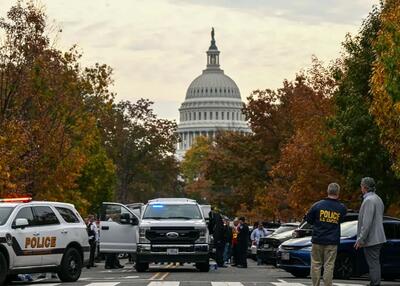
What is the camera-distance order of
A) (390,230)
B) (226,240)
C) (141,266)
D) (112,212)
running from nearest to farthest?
(390,230) → (141,266) → (112,212) → (226,240)

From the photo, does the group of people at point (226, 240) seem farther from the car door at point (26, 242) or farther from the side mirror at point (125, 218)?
the car door at point (26, 242)

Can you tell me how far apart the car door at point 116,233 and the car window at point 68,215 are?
6257 millimetres

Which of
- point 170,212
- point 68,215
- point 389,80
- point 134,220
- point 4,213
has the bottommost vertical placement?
point 4,213

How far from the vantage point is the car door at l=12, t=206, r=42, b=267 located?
21969 millimetres

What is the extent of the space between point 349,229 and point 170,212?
5.64 m

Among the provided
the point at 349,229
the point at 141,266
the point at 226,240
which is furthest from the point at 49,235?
the point at 226,240

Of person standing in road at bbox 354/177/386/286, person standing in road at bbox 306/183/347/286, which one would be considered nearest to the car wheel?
person standing in road at bbox 354/177/386/286

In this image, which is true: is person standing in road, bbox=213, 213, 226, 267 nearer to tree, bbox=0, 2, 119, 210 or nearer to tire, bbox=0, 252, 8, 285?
tree, bbox=0, 2, 119, 210

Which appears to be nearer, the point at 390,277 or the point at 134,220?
the point at 390,277

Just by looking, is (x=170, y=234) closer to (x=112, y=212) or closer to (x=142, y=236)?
(x=142, y=236)

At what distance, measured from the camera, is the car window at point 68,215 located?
79.2 feet

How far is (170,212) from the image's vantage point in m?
29.9

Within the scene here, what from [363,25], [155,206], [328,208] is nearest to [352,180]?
Result: [363,25]

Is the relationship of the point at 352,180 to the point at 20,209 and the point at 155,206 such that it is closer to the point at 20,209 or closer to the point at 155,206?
the point at 155,206
